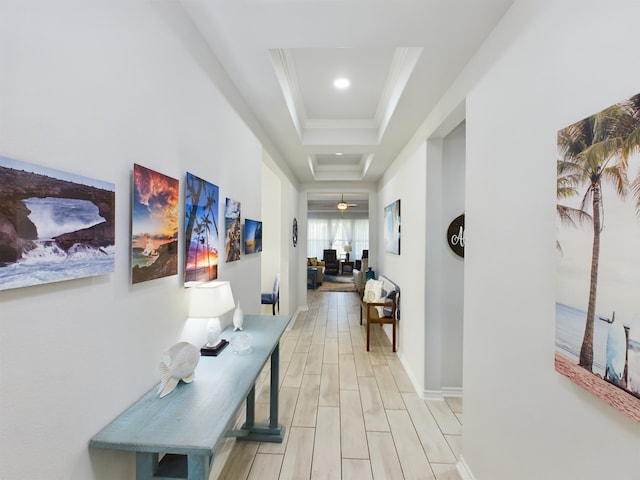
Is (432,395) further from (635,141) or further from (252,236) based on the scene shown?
(635,141)

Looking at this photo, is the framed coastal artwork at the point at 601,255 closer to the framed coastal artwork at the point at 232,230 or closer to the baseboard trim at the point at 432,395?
the framed coastal artwork at the point at 232,230

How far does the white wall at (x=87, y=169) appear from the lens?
726mm

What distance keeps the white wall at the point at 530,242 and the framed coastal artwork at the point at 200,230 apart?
1618 mm

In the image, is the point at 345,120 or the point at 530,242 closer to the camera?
the point at 530,242

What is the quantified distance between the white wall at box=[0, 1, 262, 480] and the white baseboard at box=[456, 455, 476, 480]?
1858 mm

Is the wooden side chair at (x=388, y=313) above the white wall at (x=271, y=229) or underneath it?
underneath

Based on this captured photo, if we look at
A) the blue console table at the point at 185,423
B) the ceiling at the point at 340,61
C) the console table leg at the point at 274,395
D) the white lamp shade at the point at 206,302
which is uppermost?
the ceiling at the point at 340,61

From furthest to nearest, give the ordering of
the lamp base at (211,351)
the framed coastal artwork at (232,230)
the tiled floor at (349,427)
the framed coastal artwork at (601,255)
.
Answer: the framed coastal artwork at (232,230)
the tiled floor at (349,427)
the lamp base at (211,351)
the framed coastal artwork at (601,255)

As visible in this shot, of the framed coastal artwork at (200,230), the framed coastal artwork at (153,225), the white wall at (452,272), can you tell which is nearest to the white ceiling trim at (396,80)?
the white wall at (452,272)

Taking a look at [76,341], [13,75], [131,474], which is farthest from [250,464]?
[13,75]

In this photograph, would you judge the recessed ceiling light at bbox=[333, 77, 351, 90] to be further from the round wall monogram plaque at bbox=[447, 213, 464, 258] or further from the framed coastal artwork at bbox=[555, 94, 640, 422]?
the framed coastal artwork at bbox=[555, 94, 640, 422]

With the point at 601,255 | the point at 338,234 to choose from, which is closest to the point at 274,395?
the point at 601,255

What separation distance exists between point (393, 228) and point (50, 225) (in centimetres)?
388

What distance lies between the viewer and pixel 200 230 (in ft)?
5.53
